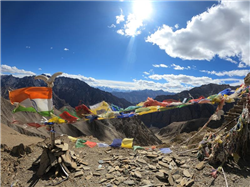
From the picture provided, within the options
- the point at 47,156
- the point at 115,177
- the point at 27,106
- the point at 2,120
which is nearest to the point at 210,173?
the point at 115,177

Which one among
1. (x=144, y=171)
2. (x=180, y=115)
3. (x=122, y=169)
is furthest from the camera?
(x=180, y=115)

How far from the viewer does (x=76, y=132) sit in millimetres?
47062

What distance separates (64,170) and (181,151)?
20.4ft

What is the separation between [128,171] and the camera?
23.2 ft

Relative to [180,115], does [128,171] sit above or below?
above

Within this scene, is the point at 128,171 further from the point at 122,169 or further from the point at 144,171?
the point at 144,171

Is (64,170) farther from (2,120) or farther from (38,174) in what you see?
(2,120)

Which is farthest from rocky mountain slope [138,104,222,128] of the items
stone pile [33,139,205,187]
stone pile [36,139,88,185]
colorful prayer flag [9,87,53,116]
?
colorful prayer flag [9,87,53,116]

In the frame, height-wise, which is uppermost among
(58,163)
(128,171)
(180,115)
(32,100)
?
(32,100)

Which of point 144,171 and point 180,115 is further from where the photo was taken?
point 180,115

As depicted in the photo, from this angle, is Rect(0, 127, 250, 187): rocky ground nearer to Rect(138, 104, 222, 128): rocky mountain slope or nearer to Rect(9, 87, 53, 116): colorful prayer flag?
Rect(9, 87, 53, 116): colorful prayer flag

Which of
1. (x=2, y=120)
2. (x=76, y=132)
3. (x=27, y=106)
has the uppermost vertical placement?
(x=27, y=106)

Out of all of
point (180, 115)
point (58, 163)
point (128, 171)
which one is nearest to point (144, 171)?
point (128, 171)

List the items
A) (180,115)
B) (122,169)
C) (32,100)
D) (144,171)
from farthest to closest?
(180,115)
(122,169)
(144,171)
(32,100)
